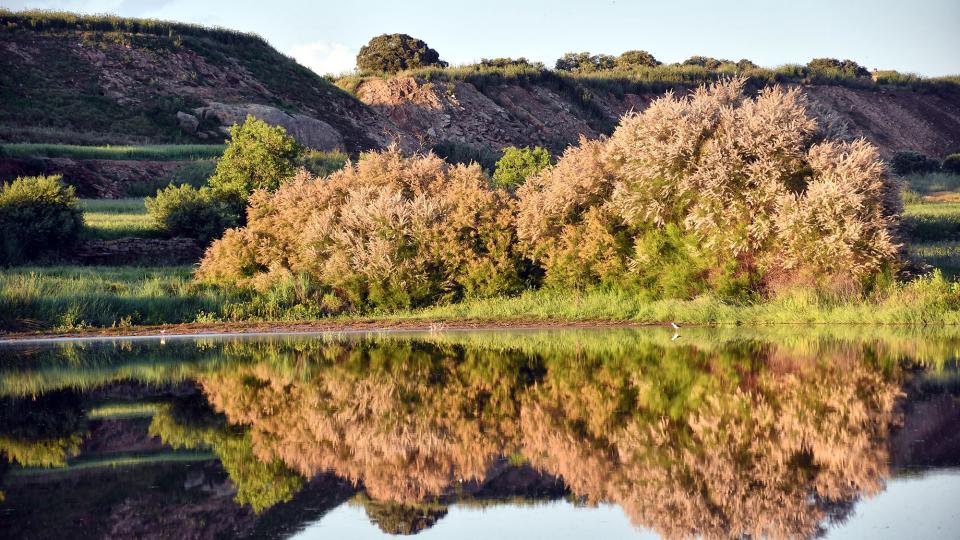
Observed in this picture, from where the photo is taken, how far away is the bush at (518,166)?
165ft

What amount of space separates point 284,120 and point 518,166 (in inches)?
902

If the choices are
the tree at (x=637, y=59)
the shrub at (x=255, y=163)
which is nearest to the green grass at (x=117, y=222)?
the shrub at (x=255, y=163)

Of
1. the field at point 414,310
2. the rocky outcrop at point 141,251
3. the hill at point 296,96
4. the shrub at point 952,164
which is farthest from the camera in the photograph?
the shrub at point 952,164

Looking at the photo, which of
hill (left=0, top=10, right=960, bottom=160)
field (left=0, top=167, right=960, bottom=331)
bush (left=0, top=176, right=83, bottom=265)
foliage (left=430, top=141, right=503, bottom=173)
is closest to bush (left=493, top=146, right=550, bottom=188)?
bush (left=0, top=176, right=83, bottom=265)

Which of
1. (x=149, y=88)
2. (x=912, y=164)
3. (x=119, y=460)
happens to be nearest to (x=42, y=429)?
(x=119, y=460)

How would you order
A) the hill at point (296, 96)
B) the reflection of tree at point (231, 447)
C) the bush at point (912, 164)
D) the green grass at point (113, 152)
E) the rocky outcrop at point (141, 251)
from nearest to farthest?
the reflection of tree at point (231, 447), the rocky outcrop at point (141, 251), the green grass at point (113, 152), the hill at point (296, 96), the bush at point (912, 164)

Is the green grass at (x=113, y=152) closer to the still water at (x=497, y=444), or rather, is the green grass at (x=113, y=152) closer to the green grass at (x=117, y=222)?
the green grass at (x=117, y=222)

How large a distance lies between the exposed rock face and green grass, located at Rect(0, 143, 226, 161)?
7792mm

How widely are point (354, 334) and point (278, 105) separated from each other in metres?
54.6

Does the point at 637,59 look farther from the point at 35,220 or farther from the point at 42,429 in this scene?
the point at 42,429

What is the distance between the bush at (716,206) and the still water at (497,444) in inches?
222

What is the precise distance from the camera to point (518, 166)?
52906mm

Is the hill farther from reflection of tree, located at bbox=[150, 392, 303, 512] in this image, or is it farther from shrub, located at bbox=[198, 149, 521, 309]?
reflection of tree, located at bbox=[150, 392, 303, 512]

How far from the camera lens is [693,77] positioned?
362 feet
